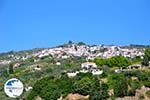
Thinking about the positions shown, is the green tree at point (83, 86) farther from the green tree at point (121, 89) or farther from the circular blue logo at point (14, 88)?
the circular blue logo at point (14, 88)

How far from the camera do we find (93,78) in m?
94.1

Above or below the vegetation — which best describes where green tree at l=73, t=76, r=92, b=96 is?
below

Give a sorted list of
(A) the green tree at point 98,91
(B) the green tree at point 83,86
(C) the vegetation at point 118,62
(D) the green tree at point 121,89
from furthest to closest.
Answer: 1. (C) the vegetation at point 118,62
2. (B) the green tree at point 83,86
3. (D) the green tree at point 121,89
4. (A) the green tree at point 98,91

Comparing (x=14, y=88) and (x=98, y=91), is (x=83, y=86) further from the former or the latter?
(x=14, y=88)

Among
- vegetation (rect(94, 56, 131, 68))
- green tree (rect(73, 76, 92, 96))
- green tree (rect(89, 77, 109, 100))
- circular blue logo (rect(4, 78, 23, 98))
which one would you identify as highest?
vegetation (rect(94, 56, 131, 68))

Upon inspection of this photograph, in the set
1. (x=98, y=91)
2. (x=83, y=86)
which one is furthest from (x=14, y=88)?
(x=83, y=86)

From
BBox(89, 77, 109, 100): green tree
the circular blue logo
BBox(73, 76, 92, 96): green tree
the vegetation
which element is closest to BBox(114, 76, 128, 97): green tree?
BBox(89, 77, 109, 100): green tree

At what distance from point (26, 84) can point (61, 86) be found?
70.1ft

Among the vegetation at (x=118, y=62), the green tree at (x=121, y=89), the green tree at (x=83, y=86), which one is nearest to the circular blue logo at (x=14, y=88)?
the green tree at (x=121, y=89)

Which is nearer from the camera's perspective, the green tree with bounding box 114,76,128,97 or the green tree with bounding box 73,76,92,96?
the green tree with bounding box 114,76,128,97

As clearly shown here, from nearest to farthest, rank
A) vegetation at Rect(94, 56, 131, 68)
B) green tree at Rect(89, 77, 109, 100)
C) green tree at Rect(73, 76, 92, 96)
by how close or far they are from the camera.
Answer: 1. green tree at Rect(89, 77, 109, 100)
2. green tree at Rect(73, 76, 92, 96)
3. vegetation at Rect(94, 56, 131, 68)

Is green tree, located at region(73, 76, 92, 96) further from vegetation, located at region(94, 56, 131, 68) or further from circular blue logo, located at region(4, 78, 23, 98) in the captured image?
vegetation, located at region(94, 56, 131, 68)

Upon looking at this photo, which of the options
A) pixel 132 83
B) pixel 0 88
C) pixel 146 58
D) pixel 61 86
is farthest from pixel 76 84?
pixel 146 58

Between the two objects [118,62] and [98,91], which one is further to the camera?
[118,62]
